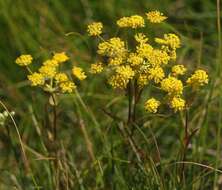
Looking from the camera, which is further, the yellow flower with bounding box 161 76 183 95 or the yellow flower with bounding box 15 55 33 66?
the yellow flower with bounding box 15 55 33 66

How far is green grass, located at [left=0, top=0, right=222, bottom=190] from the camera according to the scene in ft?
6.15

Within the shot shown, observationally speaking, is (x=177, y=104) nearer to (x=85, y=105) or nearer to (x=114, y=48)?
(x=114, y=48)

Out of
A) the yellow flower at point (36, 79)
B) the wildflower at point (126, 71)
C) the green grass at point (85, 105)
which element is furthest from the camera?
the green grass at point (85, 105)

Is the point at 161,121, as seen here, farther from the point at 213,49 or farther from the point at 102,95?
the point at 213,49

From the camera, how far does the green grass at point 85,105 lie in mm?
1875

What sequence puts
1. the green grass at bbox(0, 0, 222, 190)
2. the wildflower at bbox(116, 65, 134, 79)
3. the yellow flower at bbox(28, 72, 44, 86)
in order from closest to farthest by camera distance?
1. the wildflower at bbox(116, 65, 134, 79)
2. the yellow flower at bbox(28, 72, 44, 86)
3. the green grass at bbox(0, 0, 222, 190)

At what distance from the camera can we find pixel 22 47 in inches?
98.8

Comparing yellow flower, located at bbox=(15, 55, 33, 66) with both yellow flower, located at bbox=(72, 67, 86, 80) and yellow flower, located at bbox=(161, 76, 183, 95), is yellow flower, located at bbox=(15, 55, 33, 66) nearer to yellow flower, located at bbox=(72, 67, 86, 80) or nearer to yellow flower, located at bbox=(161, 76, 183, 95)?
yellow flower, located at bbox=(72, 67, 86, 80)

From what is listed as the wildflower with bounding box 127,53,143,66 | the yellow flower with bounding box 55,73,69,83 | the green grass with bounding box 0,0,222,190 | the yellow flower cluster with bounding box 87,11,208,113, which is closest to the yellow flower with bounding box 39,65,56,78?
the yellow flower with bounding box 55,73,69,83

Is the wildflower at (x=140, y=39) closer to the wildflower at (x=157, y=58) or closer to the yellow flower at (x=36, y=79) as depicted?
the wildflower at (x=157, y=58)

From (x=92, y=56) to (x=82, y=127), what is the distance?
2.02ft

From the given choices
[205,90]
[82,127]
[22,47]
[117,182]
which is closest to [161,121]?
[205,90]

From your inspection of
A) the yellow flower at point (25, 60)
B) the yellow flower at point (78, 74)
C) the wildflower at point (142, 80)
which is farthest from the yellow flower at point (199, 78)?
the yellow flower at point (25, 60)

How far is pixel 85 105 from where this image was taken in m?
1.97
